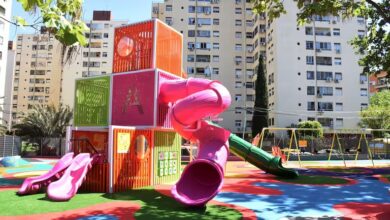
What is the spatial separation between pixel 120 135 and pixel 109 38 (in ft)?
246

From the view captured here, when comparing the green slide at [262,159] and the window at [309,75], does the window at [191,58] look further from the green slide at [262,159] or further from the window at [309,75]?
the green slide at [262,159]

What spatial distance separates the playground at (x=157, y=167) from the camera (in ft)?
33.2

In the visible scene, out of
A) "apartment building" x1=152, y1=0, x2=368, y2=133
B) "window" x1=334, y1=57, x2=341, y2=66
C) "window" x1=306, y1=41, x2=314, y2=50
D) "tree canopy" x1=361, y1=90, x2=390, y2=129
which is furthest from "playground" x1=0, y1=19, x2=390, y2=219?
"window" x1=334, y1=57, x2=341, y2=66

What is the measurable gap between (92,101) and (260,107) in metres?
37.6

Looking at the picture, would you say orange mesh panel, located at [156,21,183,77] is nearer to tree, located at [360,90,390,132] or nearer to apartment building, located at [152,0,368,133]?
apartment building, located at [152,0,368,133]

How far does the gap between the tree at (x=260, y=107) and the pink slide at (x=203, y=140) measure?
38.8 m

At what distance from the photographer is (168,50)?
1639cm

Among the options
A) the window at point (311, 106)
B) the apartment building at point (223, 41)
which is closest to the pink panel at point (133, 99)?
the window at point (311, 106)

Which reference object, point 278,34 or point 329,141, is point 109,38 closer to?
point 278,34

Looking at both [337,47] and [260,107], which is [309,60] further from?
[260,107]

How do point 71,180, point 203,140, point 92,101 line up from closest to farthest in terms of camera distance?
point 203,140 → point 71,180 → point 92,101

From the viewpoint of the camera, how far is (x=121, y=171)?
13289mm

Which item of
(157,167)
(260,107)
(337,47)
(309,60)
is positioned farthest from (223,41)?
(157,167)

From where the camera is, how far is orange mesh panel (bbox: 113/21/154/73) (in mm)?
15477
